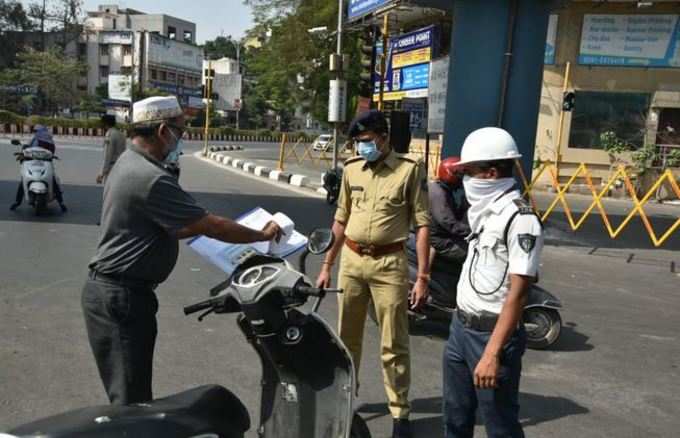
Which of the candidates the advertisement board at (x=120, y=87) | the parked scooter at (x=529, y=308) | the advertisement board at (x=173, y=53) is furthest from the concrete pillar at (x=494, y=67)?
the advertisement board at (x=173, y=53)

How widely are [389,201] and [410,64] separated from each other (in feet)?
41.3

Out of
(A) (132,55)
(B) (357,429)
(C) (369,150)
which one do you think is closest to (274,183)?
(C) (369,150)

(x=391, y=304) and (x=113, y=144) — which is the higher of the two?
(x=113, y=144)

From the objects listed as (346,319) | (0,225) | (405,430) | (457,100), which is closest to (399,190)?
(346,319)

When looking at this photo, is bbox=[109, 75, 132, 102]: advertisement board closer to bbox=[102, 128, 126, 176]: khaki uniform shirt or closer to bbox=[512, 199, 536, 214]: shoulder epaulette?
bbox=[102, 128, 126, 176]: khaki uniform shirt

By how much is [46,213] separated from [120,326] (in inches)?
313

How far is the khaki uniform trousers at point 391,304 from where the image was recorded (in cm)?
329

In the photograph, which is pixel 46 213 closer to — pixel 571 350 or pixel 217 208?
pixel 217 208

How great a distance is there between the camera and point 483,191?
2.42 meters

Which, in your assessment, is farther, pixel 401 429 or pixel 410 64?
pixel 410 64

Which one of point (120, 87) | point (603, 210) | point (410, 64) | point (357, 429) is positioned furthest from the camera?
point (120, 87)

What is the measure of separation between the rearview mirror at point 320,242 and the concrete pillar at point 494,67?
21.2 feet

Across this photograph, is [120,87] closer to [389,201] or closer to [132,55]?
[132,55]

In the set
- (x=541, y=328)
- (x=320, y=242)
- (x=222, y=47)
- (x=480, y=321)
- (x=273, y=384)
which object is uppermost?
(x=222, y=47)
